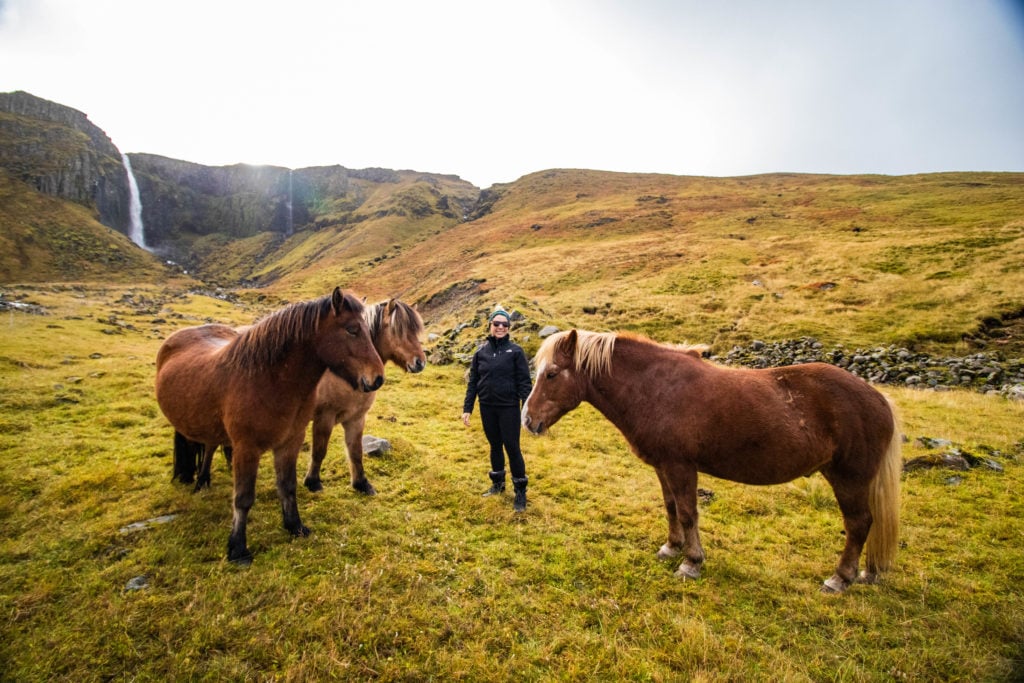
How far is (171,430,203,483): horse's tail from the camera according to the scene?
6.71 meters

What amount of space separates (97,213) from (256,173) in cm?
6756

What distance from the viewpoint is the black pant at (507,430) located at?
22.3ft

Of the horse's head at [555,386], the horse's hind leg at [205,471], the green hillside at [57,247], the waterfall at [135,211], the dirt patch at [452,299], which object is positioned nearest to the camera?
the horse's head at [555,386]

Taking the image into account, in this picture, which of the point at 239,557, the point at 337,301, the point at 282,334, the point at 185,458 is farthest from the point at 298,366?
the point at 185,458

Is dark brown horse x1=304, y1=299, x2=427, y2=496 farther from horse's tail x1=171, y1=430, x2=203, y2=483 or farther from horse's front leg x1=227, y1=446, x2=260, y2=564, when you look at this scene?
horse's tail x1=171, y1=430, x2=203, y2=483

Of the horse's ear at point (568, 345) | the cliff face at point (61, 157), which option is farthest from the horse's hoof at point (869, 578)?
the cliff face at point (61, 157)

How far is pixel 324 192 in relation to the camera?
15762 centimetres

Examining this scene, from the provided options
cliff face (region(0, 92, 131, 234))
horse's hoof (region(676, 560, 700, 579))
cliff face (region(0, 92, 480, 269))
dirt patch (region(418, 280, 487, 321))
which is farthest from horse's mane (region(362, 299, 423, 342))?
cliff face (region(0, 92, 131, 234))

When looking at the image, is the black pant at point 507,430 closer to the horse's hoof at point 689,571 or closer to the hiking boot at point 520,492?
the hiking boot at point 520,492

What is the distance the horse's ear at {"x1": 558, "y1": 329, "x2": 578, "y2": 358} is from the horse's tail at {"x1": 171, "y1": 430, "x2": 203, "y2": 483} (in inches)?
245

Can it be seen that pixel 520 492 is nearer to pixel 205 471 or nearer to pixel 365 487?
pixel 365 487

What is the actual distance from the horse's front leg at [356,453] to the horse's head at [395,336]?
1263mm

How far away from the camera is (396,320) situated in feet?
22.4

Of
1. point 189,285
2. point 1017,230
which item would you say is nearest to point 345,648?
point 1017,230
